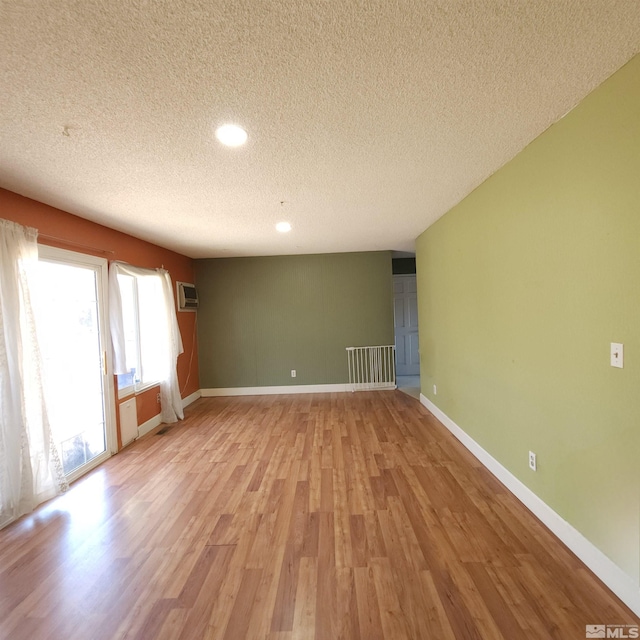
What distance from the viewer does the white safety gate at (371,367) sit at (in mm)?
5609

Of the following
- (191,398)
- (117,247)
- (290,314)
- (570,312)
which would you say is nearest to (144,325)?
(117,247)

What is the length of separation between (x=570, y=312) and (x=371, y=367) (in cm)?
405

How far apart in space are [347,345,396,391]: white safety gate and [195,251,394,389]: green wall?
0.41 feet

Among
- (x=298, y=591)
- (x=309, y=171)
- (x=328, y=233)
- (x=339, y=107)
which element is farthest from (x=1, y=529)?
(x=328, y=233)

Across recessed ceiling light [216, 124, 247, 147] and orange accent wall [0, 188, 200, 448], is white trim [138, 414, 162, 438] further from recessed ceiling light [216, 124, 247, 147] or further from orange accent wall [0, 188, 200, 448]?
recessed ceiling light [216, 124, 247, 147]

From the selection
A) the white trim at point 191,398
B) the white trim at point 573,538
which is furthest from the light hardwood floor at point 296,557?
the white trim at point 191,398

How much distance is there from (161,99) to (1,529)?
9.23 ft

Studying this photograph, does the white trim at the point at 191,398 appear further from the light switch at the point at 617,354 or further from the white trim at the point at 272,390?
the light switch at the point at 617,354

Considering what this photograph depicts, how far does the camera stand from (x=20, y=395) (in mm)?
2273

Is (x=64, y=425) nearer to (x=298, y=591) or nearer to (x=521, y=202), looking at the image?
(x=298, y=591)

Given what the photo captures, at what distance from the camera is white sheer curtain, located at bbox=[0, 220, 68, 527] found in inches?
86.6

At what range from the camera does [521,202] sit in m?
2.09

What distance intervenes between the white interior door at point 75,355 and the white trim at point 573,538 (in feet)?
11.5

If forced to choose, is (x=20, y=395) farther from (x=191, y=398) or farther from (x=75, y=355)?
(x=191, y=398)
